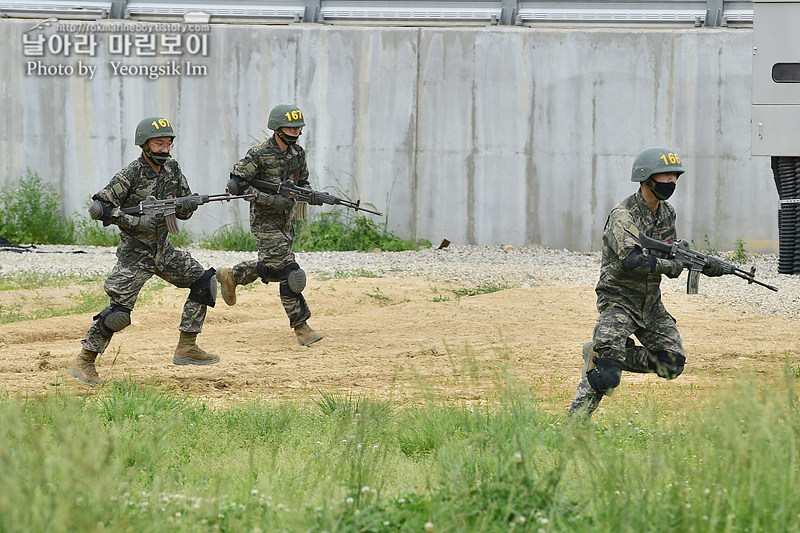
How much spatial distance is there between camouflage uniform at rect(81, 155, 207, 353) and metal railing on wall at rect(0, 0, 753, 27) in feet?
31.6

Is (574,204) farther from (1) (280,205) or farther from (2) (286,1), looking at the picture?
(1) (280,205)

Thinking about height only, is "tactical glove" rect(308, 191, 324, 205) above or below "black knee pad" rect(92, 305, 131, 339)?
above

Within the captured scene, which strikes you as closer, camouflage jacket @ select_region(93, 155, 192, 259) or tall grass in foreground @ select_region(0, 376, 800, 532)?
tall grass in foreground @ select_region(0, 376, 800, 532)

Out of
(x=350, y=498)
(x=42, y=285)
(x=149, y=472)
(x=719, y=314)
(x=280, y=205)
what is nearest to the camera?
(x=350, y=498)

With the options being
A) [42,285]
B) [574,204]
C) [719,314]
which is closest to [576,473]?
[719,314]

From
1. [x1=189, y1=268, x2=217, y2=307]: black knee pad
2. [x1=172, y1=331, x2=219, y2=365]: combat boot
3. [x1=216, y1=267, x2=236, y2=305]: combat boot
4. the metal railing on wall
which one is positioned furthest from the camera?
the metal railing on wall

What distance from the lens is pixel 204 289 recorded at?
7.75m

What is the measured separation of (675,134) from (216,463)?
12396mm

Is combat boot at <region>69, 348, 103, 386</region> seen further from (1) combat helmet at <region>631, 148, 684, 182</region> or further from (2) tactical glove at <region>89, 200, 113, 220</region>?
(1) combat helmet at <region>631, 148, 684, 182</region>

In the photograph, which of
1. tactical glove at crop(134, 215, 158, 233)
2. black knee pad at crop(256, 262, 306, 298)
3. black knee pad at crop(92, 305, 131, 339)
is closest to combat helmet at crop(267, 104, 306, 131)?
black knee pad at crop(256, 262, 306, 298)

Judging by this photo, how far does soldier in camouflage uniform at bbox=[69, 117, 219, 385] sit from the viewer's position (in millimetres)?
7156

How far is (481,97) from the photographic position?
52.5 ft

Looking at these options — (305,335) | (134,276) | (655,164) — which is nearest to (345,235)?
(305,335)

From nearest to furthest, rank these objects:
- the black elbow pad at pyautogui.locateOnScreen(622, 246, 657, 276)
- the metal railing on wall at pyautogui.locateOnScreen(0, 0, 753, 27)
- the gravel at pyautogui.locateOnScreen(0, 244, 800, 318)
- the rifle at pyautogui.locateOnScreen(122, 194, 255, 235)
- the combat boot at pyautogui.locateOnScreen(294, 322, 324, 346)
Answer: the black elbow pad at pyautogui.locateOnScreen(622, 246, 657, 276), the rifle at pyautogui.locateOnScreen(122, 194, 255, 235), the combat boot at pyautogui.locateOnScreen(294, 322, 324, 346), the gravel at pyautogui.locateOnScreen(0, 244, 800, 318), the metal railing on wall at pyautogui.locateOnScreen(0, 0, 753, 27)
